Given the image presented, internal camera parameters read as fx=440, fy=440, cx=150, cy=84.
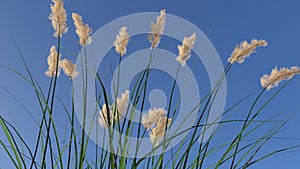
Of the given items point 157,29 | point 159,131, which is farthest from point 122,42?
point 159,131

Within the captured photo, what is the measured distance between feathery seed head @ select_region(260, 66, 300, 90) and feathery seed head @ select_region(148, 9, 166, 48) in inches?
15.5

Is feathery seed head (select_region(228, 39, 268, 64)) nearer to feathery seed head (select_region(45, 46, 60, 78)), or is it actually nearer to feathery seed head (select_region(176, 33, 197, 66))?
feathery seed head (select_region(176, 33, 197, 66))

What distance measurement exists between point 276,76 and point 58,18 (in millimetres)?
774

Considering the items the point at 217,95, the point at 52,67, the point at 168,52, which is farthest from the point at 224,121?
the point at 52,67

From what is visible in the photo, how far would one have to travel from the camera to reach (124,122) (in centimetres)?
150

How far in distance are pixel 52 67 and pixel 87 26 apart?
18cm

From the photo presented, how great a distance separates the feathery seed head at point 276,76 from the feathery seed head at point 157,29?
395mm

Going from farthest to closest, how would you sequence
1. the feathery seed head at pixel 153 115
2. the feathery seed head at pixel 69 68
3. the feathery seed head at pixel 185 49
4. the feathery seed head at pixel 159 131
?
the feathery seed head at pixel 185 49
the feathery seed head at pixel 69 68
the feathery seed head at pixel 159 131
the feathery seed head at pixel 153 115

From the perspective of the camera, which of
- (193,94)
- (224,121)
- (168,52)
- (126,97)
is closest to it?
(126,97)

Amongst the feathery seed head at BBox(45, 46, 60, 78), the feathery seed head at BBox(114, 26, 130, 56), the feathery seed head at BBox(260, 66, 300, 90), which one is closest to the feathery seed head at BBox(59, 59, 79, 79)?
the feathery seed head at BBox(45, 46, 60, 78)

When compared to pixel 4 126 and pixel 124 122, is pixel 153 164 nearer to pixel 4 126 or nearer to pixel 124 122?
pixel 124 122

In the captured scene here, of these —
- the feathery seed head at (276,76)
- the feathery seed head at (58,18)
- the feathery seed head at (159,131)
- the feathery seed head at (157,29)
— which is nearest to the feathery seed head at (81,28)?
the feathery seed head at (58,18)

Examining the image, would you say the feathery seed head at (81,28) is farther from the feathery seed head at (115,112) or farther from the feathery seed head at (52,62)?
the feathery seed head at (115,112)

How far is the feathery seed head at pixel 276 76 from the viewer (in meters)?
1.50
